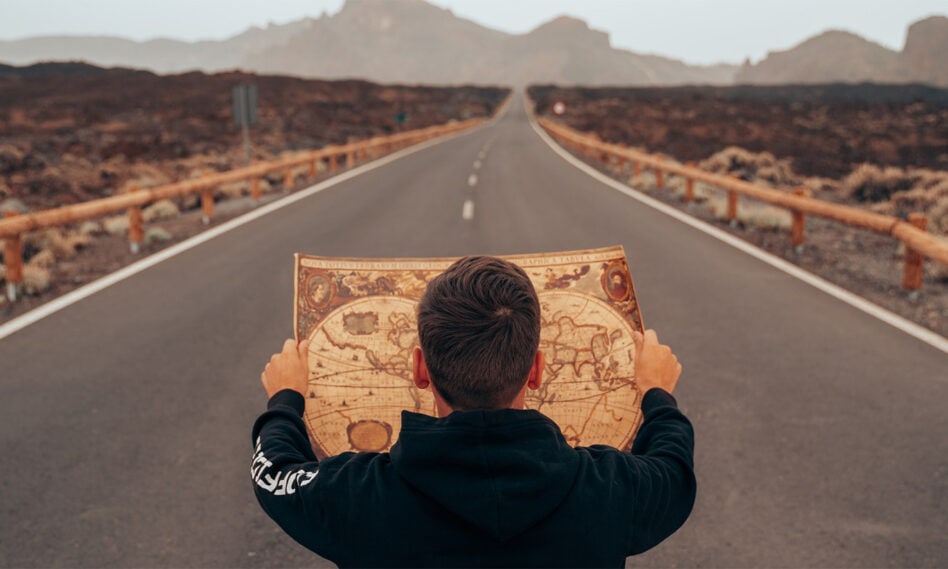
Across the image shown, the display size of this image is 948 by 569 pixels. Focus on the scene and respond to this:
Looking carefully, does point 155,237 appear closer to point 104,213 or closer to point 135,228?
point 135,228

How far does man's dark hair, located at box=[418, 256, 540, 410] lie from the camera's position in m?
1.71

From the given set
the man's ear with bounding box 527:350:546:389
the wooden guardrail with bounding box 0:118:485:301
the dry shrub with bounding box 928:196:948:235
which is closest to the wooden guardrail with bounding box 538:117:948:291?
the dry shrub with bounding box 928:196:948:235

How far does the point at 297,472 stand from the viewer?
1889mm

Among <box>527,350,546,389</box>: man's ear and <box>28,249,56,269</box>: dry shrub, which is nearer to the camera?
<box>527,350,546,389</box>: man's ear

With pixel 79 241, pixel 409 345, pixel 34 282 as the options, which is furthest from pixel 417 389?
pixel 79 241

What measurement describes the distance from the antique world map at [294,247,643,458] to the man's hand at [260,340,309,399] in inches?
2.2

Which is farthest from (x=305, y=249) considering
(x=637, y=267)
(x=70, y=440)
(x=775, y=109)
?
(x=775, y=109)

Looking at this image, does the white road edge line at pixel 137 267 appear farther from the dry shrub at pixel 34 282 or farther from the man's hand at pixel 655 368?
the man's hand at pixel 655 368

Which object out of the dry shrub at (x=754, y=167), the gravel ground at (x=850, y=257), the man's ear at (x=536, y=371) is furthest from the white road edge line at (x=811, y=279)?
the dry shrub at (x=754, y=167)

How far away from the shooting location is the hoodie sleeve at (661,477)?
1.82 m

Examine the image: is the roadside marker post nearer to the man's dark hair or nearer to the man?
the man

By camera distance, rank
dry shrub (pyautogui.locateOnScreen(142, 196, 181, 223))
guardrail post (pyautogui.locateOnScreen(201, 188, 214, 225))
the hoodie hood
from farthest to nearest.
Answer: dry shrub (pyautogui.locateOnScreen(142, 196, 181, 223))
guardrail post (pyautogui.locateOnScreen(201, 188, 214, 225))
the hoodie hood

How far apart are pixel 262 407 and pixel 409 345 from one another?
3.30 metres

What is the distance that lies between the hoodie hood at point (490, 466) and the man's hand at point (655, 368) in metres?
0.58
